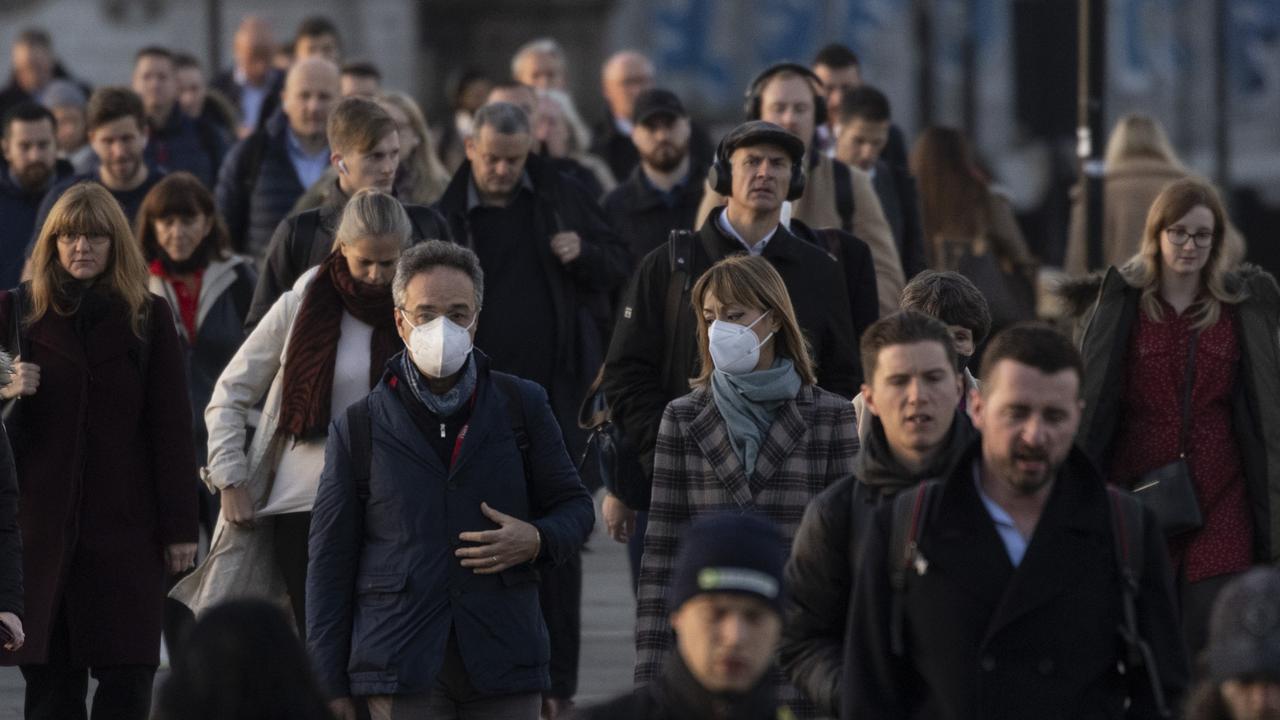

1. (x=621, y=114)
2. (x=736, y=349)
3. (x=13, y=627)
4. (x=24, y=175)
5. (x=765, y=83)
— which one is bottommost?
(x=13, y=627)

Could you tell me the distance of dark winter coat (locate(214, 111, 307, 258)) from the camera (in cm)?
1131

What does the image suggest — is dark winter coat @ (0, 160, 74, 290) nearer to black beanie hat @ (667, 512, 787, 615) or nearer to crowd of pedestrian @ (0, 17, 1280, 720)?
crowd of pedestrian @ (0, 17, 1280, 720)

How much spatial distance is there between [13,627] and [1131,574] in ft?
10.8

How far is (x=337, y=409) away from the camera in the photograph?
8016 millimetres

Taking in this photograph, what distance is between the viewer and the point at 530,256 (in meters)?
9.82

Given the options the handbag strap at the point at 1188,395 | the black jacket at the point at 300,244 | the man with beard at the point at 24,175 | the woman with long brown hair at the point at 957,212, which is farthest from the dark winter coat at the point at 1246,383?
the man with beard at the point at 24,175

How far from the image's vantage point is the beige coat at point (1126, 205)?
42.0 feet

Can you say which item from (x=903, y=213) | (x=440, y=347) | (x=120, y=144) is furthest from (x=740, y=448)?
(x=120, y=144)

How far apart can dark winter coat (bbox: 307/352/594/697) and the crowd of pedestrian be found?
0.01 m

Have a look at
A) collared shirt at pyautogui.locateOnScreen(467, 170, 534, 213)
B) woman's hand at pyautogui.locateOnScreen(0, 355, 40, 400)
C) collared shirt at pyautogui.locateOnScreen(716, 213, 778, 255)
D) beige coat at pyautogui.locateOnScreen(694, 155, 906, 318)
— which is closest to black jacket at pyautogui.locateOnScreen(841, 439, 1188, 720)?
collared shirt at pyautogui.locateOnScreen(716, 213, 778, 255)

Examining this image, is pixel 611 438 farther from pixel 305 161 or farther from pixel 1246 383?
pixel 305 161

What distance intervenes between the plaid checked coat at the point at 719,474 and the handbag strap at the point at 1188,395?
162cm

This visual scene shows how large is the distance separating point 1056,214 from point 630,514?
16.6 meters

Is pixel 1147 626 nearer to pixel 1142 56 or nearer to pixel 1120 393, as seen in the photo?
pixel 1120 393
